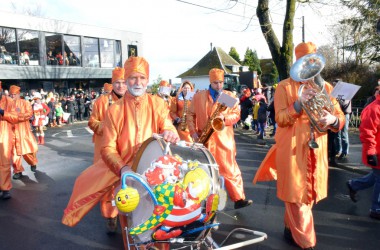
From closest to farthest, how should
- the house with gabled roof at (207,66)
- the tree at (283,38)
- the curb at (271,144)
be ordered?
1. the curb at (271,144)
2. the tree at (283,38)
3. the house with gabled roof at (207,66)

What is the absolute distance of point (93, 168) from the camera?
3.38 metres

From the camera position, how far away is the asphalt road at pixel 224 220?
13.8ft

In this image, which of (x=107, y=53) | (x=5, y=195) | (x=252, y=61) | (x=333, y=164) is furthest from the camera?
(x=252, y=61)

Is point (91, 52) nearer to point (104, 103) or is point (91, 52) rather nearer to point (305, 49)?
point (104, 103)

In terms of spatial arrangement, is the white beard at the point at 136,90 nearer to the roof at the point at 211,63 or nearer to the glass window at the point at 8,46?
the glass window at the point at 8,46

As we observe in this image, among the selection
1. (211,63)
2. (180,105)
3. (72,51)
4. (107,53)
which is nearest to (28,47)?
(72,51)

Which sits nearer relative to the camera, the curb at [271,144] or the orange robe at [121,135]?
the orange robe at [121,135]

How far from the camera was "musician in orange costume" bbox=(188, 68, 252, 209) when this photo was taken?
4.90 m

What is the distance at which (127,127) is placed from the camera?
309cm

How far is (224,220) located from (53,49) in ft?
95.7

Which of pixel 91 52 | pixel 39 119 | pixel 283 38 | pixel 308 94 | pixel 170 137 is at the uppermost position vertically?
pixel 91 52

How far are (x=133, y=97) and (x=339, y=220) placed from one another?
3.31m

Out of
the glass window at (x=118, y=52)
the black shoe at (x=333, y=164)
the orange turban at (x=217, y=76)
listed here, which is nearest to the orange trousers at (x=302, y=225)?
the orange turban at (x=217, y=76)

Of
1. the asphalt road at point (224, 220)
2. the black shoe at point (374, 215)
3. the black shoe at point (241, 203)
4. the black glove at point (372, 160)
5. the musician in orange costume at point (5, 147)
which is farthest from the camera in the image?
the musician in orange costume at point (5, 147)
